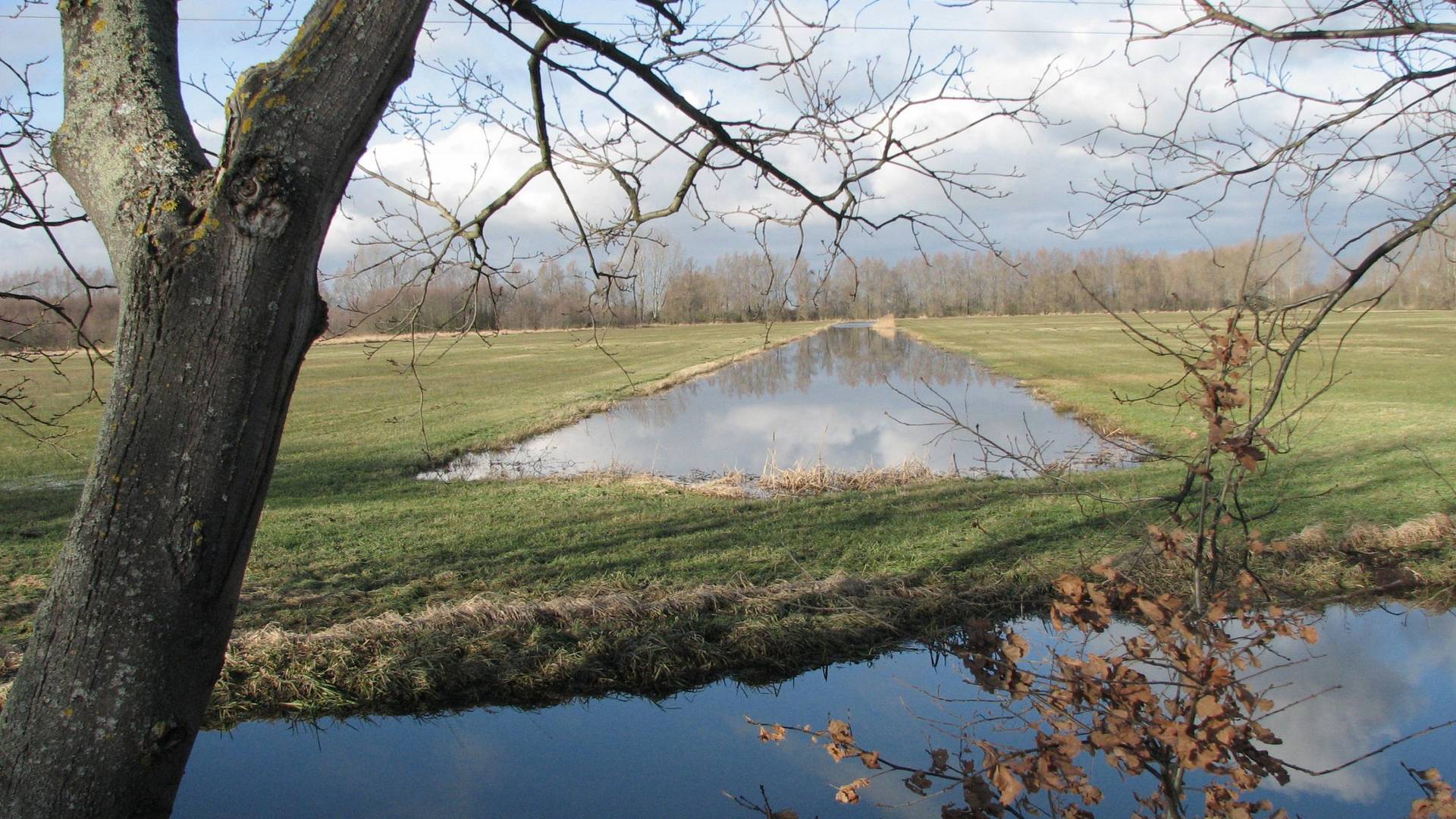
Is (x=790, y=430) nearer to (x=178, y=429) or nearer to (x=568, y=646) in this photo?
(x=568, y=646)

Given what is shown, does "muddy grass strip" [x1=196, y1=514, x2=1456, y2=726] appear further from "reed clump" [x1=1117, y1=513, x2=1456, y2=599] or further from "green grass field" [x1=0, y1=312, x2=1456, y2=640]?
"green grass field" [x1=0, y1=312, x2=1456, y2=640]

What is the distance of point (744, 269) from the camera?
6.02 m

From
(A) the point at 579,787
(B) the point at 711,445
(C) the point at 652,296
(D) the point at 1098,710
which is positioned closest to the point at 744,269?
(C) the point at 652,296

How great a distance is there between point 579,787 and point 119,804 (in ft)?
12.2

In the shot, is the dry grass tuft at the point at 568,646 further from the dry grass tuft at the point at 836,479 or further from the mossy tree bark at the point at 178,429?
the dry grass tuft at the point at 836,479

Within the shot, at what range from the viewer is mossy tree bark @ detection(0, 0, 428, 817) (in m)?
1.83

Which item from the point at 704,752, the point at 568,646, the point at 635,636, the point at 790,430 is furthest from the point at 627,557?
the point at 790,430

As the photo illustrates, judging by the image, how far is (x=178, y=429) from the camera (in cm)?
182

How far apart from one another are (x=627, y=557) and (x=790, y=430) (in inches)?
477

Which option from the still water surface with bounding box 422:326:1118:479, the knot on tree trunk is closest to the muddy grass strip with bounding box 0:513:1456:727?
the still water surface with bounding box 422:326:1118:479

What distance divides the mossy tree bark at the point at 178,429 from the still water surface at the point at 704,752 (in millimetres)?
3541

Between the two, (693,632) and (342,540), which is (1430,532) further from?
(342,540)

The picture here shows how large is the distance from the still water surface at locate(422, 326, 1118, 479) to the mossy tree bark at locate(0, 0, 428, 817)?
8095 millimetres

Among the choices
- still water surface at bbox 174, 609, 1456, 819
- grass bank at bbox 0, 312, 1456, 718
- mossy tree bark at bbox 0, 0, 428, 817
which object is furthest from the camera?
grass bank at bbox 0, 312, 1456, 718
